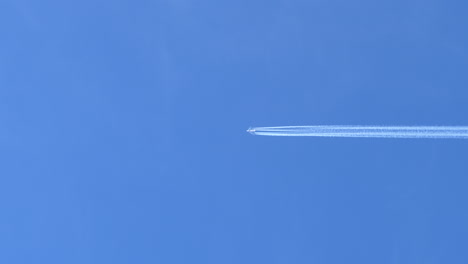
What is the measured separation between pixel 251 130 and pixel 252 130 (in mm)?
150

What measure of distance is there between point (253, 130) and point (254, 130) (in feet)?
0.52

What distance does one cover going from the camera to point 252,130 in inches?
1480

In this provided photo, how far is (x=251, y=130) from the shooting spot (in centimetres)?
3766

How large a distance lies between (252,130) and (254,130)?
0.32 m

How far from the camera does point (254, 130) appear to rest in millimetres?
37719

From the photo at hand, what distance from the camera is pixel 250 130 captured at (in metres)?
37.7

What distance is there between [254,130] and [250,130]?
56 cm

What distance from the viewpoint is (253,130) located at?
3766 centimetres

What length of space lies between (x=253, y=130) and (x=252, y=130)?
0.52ft

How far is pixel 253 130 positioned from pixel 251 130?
28cm
